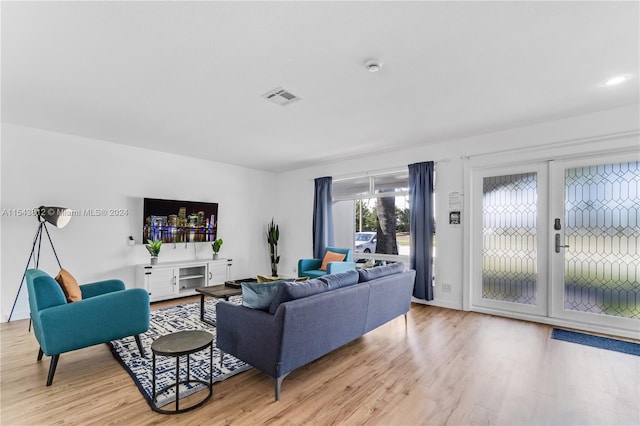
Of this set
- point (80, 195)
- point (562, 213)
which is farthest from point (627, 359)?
point (80, 195)

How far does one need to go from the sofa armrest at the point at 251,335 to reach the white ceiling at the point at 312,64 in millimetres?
2001

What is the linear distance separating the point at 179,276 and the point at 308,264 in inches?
88.6

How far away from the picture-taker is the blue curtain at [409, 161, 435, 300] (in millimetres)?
4785

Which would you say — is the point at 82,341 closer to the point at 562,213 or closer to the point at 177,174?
the point at 177,174

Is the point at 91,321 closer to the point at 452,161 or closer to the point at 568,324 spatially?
the point at 452,161

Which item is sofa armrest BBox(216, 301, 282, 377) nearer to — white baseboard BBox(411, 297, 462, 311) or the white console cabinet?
the white console cabinet

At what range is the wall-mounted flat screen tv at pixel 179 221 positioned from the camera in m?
5.14

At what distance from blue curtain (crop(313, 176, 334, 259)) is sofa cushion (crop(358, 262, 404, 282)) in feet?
8.85

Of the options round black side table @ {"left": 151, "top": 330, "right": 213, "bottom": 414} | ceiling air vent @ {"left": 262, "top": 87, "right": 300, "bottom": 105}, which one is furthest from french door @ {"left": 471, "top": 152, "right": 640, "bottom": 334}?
round black side table @ {"left": 151, "top": 330, "right": 213, "bottom": 414}

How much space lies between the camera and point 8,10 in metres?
1.86

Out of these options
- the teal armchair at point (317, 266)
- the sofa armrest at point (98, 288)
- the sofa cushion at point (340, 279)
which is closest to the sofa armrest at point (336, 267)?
the teal armchair at point (317, 266)

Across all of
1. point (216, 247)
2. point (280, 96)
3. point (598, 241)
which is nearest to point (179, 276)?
point (216, 247)

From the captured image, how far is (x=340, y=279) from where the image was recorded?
284 cm

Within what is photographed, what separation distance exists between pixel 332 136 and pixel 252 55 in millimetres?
2239
